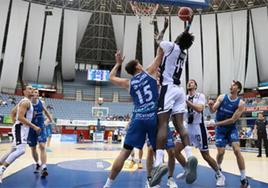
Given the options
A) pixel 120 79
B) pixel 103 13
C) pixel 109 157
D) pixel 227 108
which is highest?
pixel 103 13

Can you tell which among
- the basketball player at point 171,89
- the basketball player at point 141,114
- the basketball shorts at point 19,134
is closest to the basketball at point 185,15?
the basketball player at point 171,89

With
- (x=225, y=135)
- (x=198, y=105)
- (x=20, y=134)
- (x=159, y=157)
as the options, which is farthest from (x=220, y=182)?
(x=20, y=134)

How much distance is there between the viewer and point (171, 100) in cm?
389

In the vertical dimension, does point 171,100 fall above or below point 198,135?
above

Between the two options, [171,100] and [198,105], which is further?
[198,105]

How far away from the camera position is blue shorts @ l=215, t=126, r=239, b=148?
18.4 feet

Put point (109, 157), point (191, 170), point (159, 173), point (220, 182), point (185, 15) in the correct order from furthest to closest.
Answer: point (109, 157) < point (220, 182) < point (185, 15) < point (191, 170) < point (159, 173)

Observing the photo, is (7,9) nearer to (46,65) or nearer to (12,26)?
(12,26)

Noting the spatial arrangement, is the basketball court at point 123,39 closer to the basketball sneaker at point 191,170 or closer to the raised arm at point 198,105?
the raised arm at point 198,105

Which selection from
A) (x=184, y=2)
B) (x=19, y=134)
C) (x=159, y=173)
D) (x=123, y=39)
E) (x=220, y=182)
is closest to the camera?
(x=159, y=173)

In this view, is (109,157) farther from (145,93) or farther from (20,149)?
(145,93)

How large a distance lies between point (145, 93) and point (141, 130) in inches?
19.3

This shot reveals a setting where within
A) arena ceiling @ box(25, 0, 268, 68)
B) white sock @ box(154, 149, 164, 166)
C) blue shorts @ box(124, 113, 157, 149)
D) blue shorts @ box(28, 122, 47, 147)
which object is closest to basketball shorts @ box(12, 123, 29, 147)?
blue shorts @ box(28, 122, 47, 147)

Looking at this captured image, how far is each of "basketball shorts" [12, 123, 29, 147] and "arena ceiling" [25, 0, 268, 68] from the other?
83.2ft
